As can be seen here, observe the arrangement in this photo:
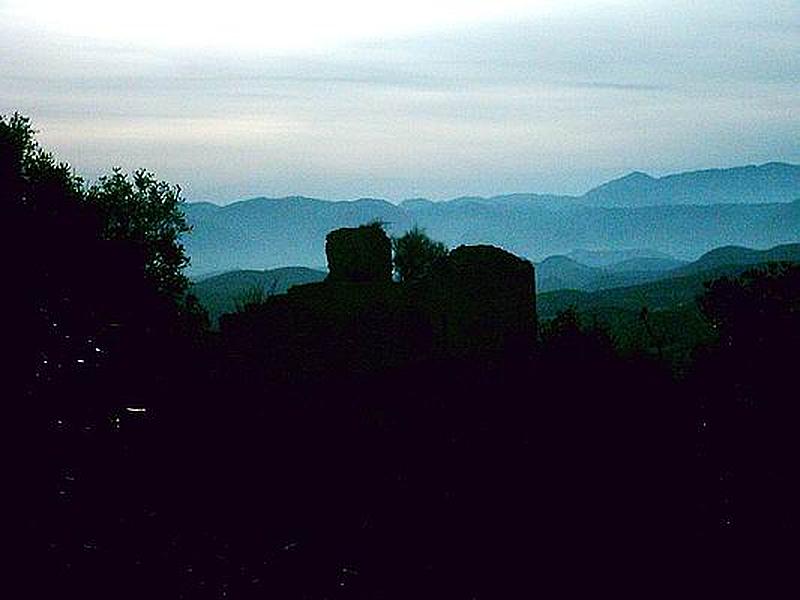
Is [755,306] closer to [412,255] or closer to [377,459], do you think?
[377,459]

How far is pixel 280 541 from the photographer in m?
16.0

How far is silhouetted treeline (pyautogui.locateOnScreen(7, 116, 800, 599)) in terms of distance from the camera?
45.8ft

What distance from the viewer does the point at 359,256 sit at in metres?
56.2

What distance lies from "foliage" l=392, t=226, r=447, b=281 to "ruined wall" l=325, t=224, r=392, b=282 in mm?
27024

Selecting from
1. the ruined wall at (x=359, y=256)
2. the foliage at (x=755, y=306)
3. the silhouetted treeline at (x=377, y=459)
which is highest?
the ruined wall at (x=359, y=256)

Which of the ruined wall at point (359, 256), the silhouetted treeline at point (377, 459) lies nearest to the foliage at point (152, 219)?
the ruined wall at point (359, 256)

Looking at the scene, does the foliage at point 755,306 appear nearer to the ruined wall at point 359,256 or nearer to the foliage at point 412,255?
the ruined wall at point 359,256

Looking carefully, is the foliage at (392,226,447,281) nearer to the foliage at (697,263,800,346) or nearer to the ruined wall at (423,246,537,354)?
the ruined wall at (423,246,537,354)

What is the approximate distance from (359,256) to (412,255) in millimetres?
32147

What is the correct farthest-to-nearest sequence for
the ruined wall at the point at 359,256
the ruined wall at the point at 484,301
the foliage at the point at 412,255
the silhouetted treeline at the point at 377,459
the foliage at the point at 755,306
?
the foliage at the point at 412,255, the ruined wall at the point at 359,256, the ruined wall at the point at 484,301, the foliage at the point at 755,306, the silhouetted treeline at the point at 377,459

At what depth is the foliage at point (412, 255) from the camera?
8612 centimetres

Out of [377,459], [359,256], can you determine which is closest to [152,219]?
[359,256]

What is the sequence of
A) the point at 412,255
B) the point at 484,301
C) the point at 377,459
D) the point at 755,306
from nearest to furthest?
the point at 377,459
the point at 755,306
the point at 484,301
the point at 412,255

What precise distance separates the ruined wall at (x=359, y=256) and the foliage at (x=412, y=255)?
27.0 meters
